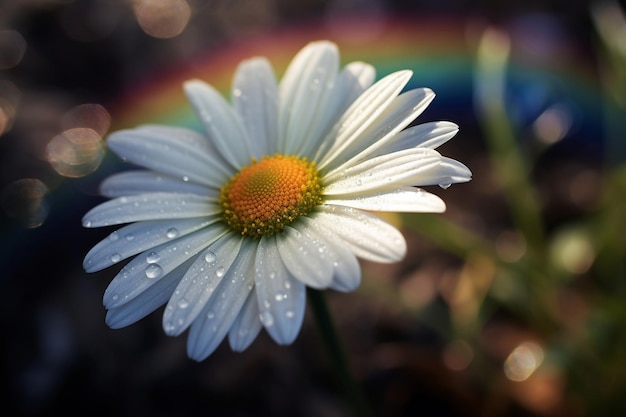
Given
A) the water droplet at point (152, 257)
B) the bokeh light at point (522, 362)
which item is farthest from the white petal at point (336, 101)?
the bokeh light at point (522, 362)

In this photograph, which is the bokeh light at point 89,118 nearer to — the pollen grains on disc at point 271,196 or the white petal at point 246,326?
the pollen grains on disc at point 271,196

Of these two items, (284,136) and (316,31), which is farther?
(316,31)

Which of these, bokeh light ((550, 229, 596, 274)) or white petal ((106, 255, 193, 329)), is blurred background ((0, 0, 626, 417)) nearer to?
bokeh light ((550, 229, 596, 274))

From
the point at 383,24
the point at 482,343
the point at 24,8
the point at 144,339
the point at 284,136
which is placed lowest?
the point at 482,343

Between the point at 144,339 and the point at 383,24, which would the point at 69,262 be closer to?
the point at 144,339

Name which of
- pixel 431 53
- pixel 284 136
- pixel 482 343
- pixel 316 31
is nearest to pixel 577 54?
pixel 431 53

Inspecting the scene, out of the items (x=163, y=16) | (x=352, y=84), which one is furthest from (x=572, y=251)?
(x=163, y=16)

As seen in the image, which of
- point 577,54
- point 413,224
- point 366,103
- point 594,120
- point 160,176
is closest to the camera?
point 366,103

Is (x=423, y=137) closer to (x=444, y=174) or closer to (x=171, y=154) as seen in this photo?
(x=444, y=174)
